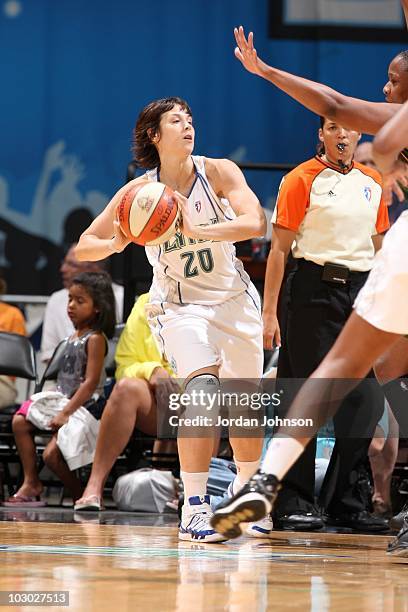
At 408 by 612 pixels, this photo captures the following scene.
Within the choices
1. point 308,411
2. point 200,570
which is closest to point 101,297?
point 200,570

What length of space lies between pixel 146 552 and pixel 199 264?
1.36 metres

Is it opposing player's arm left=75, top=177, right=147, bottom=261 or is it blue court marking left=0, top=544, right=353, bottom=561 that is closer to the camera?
blue court marking left=0, top=544, right=353, bottom=561

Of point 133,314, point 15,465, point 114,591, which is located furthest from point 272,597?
Answer: point 15,465

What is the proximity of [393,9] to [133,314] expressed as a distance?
13.2 ft

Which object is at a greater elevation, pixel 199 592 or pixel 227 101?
pixel 227 101

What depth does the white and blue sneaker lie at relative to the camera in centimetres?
441

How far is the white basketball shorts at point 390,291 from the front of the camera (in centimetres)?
314

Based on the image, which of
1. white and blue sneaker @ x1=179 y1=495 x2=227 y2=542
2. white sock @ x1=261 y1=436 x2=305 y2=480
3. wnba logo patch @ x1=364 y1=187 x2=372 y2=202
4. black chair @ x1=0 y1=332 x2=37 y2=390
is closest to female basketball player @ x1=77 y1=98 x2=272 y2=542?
white and blue sneaker @ x1=179 y1=495 x2=227 y2=542

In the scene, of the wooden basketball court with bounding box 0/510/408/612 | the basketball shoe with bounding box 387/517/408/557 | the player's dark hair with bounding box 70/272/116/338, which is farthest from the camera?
the player's dark hair with bounding box 70/272/116/338

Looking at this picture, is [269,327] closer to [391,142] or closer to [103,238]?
[103,238]

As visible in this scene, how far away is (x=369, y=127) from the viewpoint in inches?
144

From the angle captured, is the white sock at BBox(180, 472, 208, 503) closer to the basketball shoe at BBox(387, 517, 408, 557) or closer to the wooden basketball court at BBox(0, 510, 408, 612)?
the wooden basketball court at BBox(0, 510, 408, 612)

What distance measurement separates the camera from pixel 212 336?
15.3 ft

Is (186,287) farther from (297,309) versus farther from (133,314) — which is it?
(133,314)
